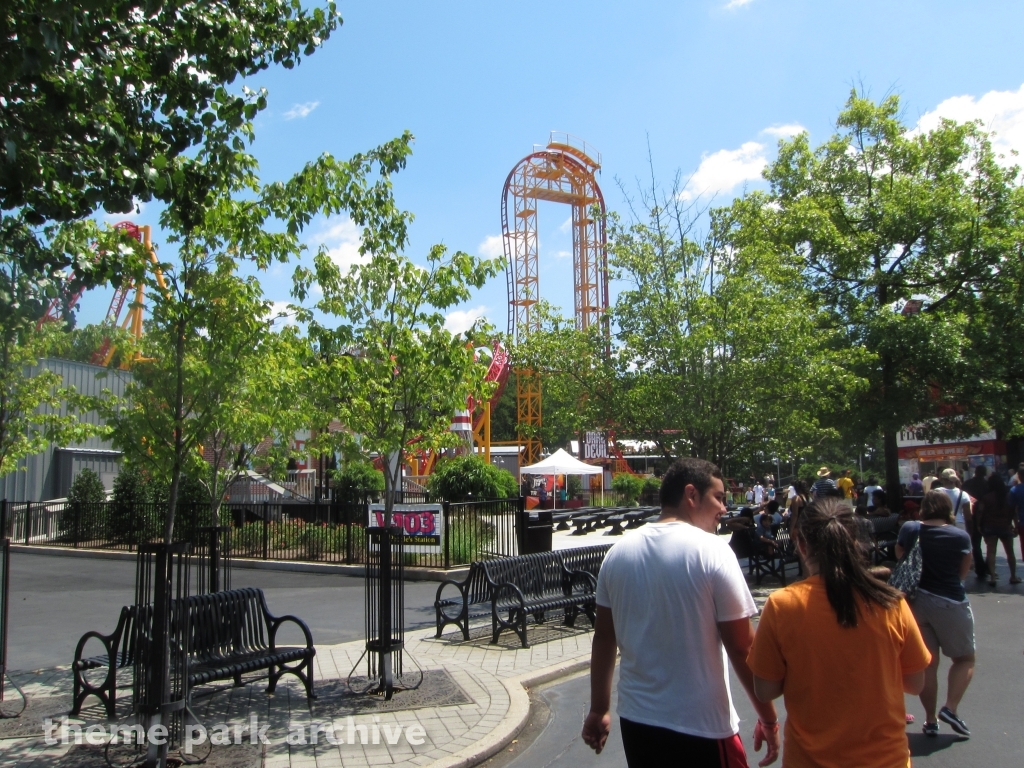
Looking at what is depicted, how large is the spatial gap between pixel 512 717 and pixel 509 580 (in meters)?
3.39

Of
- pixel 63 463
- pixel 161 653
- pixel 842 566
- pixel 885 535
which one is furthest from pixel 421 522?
pixel 63 463

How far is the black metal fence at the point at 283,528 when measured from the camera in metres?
15.4

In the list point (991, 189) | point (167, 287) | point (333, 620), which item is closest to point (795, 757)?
point (167, 287)

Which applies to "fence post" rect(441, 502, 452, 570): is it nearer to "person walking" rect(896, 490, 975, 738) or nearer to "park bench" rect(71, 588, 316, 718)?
"park bench" rect(71, 588, 316, 718)

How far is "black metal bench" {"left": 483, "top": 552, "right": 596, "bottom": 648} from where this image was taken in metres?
9.25

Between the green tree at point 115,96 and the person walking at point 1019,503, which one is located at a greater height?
the green tree at point 115,96

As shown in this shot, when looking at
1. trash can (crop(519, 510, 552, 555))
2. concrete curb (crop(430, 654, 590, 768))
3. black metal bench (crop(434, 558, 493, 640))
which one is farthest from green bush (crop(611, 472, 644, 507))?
concrete curb (crop(430, 654, 590, 768))

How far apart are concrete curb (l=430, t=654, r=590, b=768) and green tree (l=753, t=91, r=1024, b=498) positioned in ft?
34.2

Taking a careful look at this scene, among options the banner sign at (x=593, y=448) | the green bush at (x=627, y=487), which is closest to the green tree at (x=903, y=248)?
the green bush at (x=627, y=487)

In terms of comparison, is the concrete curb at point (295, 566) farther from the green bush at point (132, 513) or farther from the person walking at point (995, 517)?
the person walking at point (995, 517)

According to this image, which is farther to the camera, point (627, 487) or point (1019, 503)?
point (627, 487)

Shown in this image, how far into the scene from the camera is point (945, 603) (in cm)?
572

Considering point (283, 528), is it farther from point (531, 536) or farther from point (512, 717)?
point (512, 717)

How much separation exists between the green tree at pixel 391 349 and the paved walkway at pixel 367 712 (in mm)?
1976
